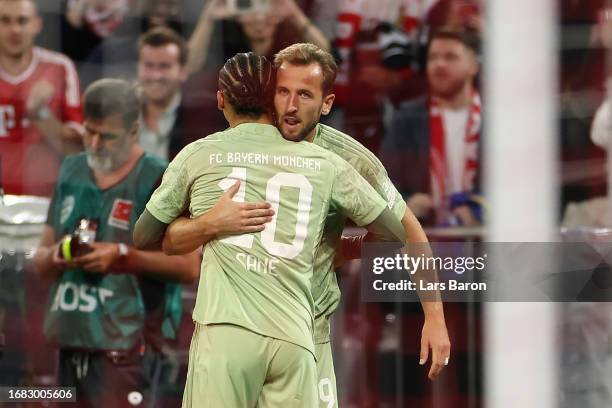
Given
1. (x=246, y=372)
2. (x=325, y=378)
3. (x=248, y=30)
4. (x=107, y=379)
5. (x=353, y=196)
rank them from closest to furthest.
A: (x=246, y=372)
(x=353, y=196)
(x=325, y=378)
(x=248, y=30)
(x=107, y=379)

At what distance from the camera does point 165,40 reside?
10.8 ft

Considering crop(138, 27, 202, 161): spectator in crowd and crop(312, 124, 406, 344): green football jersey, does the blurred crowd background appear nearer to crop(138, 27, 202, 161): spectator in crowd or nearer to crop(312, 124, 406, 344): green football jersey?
crop(138, 27, 202, 161): spectator in crowd

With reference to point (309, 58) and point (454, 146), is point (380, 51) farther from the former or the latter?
point (309, 58)

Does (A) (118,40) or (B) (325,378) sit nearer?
(B) (325,378)

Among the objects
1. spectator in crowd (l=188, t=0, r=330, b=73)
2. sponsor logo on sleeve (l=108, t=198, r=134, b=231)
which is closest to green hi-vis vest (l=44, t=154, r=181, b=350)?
sponsor logo on sleeve (l=108, t=198, r=134, b=231)

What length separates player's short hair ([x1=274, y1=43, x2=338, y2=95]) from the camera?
2.66 meters

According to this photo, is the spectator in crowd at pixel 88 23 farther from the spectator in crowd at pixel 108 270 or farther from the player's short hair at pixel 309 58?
the player's short hair at pixel 309 58

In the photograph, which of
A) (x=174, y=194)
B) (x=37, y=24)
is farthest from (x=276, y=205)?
(x=37, y=24)

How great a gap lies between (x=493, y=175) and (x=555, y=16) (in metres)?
0.49

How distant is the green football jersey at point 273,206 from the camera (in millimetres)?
2504

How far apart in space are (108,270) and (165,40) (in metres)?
0.67

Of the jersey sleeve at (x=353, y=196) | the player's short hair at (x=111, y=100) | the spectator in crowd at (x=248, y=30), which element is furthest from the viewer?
the player's short hair at (x=111, y=100)

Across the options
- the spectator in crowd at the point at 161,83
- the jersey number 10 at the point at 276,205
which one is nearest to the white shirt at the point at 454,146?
the spectator in crowd at the point at 161,83

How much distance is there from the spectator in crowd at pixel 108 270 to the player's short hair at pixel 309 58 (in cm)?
65
